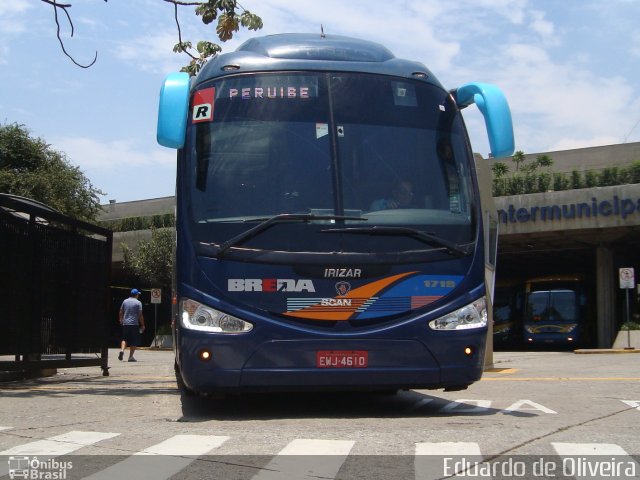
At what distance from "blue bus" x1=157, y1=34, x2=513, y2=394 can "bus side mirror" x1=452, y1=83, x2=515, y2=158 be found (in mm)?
13

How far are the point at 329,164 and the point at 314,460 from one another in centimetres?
310

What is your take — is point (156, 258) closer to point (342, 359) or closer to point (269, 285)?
point (269, 285)

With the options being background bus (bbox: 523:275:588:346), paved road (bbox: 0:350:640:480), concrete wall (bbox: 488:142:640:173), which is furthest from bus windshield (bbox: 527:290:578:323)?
paved road (bbox: 0:350:640:480)

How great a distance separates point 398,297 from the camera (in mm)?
7617

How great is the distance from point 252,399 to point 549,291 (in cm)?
2892

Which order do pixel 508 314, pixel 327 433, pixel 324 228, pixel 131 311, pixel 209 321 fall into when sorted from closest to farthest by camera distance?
pixel 327 433 < pixel 209 321 < pixel 324 228 < pixel 131 311 < pixel 508 314

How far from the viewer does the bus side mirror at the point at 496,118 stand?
7.87m

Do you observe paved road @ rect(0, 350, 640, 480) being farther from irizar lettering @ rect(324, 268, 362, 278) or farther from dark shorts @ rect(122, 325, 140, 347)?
dark shorts @ rect(122, 325, 140, 347)

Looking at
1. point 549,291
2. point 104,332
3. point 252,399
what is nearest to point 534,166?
point 549,291

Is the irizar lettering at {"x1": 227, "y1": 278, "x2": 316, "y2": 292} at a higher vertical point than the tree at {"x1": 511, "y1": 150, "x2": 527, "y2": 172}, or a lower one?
lower

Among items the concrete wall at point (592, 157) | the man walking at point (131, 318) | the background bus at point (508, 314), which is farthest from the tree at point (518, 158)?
the man walking at point (131, 318)

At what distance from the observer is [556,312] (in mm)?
36531

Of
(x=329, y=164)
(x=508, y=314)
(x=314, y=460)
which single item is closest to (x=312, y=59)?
(x=329, y=164)

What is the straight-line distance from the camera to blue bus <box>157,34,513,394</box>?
747 centimetres
